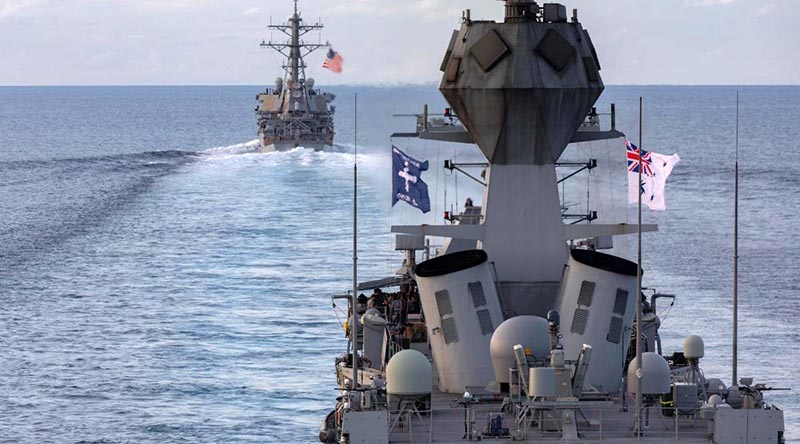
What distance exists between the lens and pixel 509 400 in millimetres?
26781

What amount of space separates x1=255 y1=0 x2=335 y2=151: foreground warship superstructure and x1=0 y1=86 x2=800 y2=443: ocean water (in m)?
25.1

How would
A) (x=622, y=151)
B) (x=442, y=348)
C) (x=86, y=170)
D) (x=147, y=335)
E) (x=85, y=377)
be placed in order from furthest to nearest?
1. (x=86, y=170)
2. (x=622, y=151)
3. (x=147, y=335)
4. (x=85, y=377)
5. (x=442, y=348)

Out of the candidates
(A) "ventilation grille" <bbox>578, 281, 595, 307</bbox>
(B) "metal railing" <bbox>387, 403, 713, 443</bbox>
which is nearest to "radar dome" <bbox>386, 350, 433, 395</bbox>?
(B) "metal railing" <bbox>387, 403, 713, 443</bbox>

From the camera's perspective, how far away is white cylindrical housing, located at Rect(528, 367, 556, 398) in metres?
25.1

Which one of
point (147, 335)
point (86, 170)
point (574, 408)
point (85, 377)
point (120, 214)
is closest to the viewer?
point (574, 408)

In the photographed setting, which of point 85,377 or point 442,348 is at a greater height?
point 442,348

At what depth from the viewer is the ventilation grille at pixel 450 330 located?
29.7m

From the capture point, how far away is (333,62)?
138 meters

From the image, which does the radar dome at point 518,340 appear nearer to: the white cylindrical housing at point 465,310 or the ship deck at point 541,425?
the ship deck at point 541,425

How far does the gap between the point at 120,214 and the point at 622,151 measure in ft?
105

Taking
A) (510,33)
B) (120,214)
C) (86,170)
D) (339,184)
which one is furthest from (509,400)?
(86,170)

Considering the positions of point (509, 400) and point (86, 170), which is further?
point (86, 170)

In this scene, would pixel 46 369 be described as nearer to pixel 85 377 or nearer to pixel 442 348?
pixel 85 377

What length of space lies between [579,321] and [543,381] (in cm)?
457
